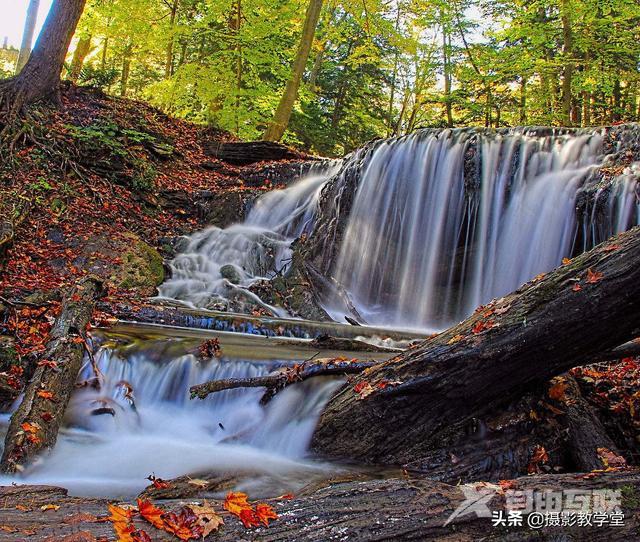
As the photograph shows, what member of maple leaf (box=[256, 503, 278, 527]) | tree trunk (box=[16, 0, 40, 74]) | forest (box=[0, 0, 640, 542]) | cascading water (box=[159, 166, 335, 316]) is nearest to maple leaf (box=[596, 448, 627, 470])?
forest (box=[0, 0, 640, 542])

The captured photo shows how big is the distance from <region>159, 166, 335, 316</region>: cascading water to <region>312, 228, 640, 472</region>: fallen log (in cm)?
516

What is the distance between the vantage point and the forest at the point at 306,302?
2.01m

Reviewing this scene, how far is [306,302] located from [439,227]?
9.78 ft

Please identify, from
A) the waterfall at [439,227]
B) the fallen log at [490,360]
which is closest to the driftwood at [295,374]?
the fallen log at [490,360]

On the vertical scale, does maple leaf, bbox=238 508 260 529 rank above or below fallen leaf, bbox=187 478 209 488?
above

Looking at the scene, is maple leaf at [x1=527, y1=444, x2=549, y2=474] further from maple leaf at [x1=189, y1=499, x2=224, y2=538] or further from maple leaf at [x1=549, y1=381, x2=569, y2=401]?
maple leaf at [x1=189, y1=499, x2=224, y2=538]

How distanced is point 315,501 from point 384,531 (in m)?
0.28

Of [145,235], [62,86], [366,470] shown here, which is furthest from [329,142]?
[366,470]

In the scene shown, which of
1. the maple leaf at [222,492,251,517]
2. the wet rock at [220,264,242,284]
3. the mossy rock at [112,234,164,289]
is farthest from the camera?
the wet rock at [220,264,242,284]

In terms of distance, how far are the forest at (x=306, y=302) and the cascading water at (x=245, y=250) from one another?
0.23 feet

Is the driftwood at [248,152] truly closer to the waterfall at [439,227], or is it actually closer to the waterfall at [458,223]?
the waterfall at [439,227]

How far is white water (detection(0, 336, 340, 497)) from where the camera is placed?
3365mm

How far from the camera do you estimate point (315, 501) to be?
1.85 m

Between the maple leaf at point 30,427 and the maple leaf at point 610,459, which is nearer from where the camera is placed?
the maple leaf at point 610,459
